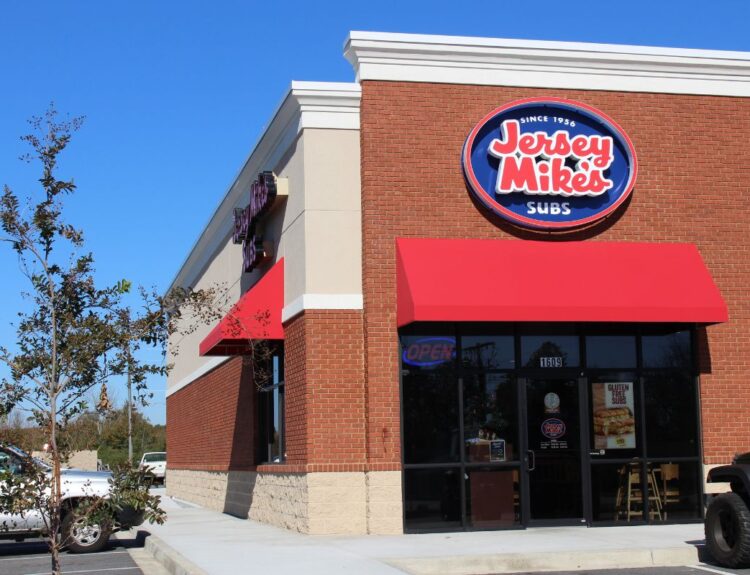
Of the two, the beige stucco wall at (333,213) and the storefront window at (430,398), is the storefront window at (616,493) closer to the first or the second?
the storefront window at (430,398)

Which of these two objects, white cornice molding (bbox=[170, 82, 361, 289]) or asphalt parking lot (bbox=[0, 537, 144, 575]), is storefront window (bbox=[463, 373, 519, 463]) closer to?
white cornice molding (bbox=[170, 82, 361, 289])

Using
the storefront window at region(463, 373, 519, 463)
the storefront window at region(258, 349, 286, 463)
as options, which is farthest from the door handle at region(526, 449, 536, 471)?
the storefront window at region(258, 349, 286, 463)

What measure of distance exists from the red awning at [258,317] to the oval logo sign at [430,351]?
2.90 m

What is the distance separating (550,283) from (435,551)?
487 centimetres

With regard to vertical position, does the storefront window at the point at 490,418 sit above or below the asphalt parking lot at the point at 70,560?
above

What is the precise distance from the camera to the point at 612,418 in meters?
17.3

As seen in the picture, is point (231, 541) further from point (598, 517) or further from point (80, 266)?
point (80, 266)

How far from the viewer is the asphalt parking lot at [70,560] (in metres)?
14.7

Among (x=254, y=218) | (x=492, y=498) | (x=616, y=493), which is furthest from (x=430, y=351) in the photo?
(x=254, y=218)

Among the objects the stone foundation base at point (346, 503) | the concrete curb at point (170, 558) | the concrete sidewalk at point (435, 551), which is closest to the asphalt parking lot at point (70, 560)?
the concrete curb at point (170, 558)

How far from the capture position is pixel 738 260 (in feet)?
59.6

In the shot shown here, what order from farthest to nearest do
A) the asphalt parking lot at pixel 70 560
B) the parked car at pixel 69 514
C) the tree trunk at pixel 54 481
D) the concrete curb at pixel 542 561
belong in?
the parked car at pixel 69 514 → the asphalt parking lot at pixel 70 560 → the concrete curb at pixel 542 561 → the tree trunk at pixel 54 481

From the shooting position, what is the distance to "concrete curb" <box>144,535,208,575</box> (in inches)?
505

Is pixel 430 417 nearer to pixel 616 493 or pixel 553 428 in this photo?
pixel 553 428
